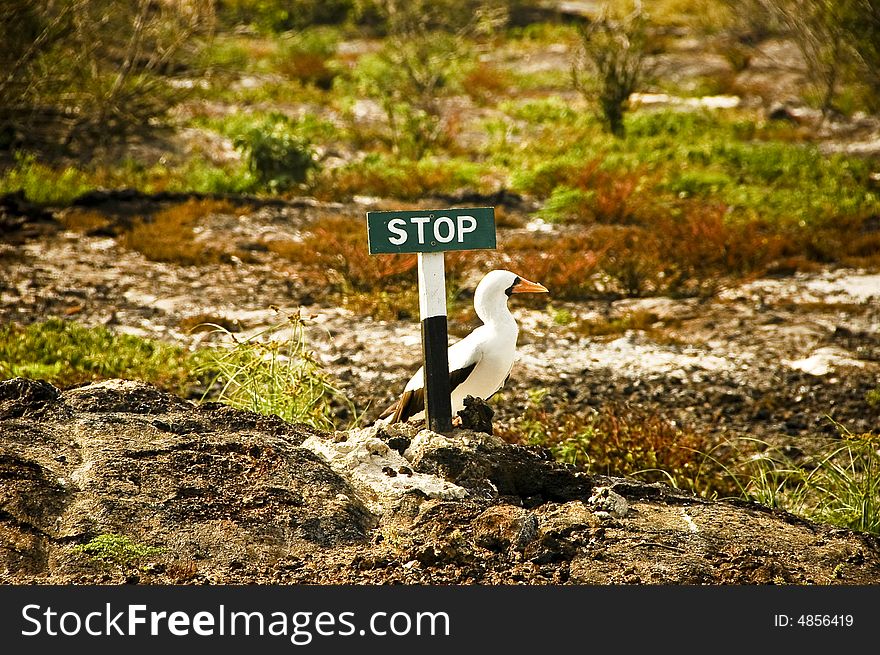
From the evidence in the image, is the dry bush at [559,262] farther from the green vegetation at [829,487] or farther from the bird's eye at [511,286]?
the bird's eye at [511,286]

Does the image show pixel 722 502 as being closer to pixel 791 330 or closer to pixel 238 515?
pixel 238 515

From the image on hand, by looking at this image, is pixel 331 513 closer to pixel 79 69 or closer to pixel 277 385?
pixel 277 385

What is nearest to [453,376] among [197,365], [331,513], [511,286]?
[511,286]

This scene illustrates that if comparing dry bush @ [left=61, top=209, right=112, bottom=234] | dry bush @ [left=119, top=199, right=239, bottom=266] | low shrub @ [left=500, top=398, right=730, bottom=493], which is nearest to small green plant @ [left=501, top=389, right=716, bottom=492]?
low shrub @ [left=500, top=398, right=730, bottom=493]

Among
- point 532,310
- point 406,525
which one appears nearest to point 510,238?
point 532,310

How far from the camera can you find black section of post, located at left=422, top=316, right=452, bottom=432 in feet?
12.9

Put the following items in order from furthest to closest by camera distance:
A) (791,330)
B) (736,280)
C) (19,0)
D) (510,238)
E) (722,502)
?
(19,0) → (510,238) → (736,280) → (791,330) → (722,502)

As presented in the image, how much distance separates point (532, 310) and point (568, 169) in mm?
4375

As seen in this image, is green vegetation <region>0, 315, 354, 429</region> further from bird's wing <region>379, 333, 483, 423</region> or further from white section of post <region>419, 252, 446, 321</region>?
white section of post <region>419, 252, 446, 321</region>

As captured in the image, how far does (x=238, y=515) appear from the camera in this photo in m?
3.20

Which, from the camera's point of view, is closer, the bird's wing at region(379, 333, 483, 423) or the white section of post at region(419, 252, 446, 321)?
the white section of post at region(419, 252, 446, 321)

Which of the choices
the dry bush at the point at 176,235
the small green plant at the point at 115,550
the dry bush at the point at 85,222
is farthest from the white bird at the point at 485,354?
the dry bush at the point at 85,222

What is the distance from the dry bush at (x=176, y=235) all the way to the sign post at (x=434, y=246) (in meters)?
5.21

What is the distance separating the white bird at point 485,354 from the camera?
14.3ft
